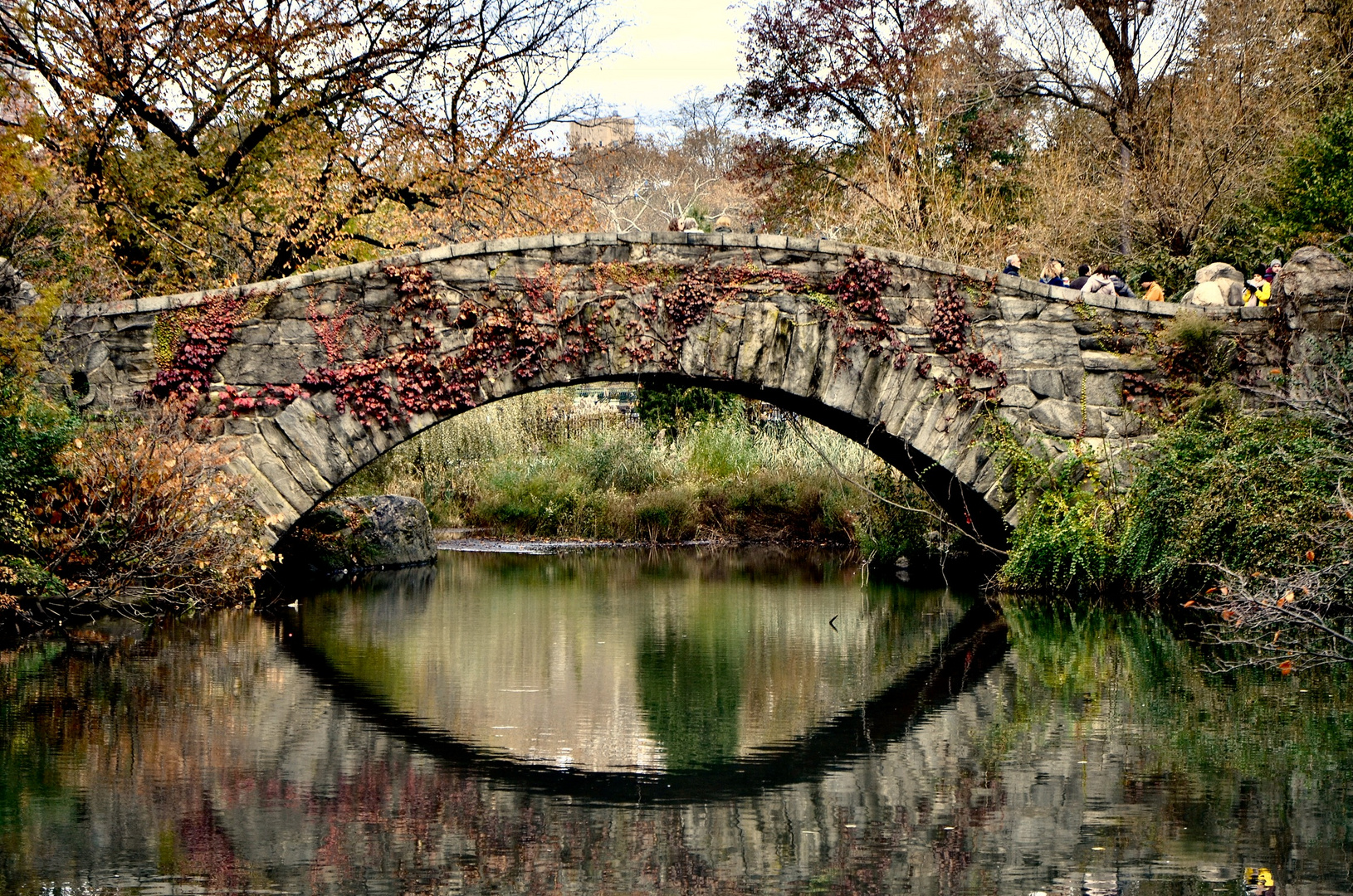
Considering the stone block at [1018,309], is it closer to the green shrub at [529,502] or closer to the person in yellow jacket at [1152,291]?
the person in yellow jacket at [1152,291]

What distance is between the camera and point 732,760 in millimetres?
6559

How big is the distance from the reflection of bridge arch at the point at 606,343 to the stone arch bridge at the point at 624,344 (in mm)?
16

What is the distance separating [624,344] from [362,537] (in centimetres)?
531

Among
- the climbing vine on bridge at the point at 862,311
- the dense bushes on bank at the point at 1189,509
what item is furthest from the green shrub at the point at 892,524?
the climbing vine on bridge at the point at 862,311

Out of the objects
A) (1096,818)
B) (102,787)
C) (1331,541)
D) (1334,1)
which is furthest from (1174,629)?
(1334,1)

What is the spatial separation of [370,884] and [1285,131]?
1886 centimetres

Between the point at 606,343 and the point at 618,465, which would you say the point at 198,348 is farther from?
the point at 618,465

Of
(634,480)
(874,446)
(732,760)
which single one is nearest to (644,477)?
(634,480)

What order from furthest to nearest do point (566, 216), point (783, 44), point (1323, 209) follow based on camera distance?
point (783, 44)
point (566, 216)
point (1323, 209)

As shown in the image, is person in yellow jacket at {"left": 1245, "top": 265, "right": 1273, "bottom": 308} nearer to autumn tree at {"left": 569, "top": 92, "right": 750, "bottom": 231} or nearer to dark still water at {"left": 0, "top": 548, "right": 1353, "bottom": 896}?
dark still water at {"left": 0, "top": 548, "right": 1353, "bottom": 896}

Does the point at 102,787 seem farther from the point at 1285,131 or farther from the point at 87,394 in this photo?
the point at 1285,131

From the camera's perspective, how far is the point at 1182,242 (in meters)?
20.8

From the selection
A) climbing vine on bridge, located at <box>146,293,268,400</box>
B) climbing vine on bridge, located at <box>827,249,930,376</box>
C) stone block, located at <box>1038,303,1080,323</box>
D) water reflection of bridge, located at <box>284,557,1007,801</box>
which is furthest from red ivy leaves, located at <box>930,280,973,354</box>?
climbing vine on bridge, located at <box>146,293,268,400</box>

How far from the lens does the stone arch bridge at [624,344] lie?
1193 centimetres
